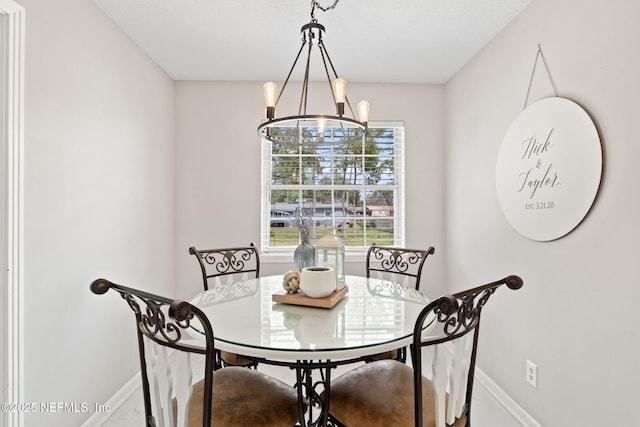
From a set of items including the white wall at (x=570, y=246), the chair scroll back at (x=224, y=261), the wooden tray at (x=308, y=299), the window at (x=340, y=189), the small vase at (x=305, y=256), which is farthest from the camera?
the window at (x=340, y=189)

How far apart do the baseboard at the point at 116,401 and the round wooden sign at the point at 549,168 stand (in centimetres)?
274

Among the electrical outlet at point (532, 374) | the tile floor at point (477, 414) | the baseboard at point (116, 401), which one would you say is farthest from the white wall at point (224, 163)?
the electrical outlet at point (532, 374)

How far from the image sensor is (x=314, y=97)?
3.10m

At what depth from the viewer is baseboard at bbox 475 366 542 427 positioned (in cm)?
195

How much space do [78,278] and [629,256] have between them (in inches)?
A: 105

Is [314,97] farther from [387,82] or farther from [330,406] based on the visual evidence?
[330,406]

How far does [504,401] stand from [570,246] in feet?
3.87

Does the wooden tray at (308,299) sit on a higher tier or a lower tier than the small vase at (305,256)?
lower

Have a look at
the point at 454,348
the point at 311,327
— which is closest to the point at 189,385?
the point at 311,327

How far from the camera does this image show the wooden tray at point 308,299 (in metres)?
1.54

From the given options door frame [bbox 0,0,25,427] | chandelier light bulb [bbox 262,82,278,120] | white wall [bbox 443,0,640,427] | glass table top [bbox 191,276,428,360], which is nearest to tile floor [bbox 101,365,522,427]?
white wall [bbox 443,0,640,427]

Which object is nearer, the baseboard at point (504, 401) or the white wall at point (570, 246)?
the white wall at point (570, 246)

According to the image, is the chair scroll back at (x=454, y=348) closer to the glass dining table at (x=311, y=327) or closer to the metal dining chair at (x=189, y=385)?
the glass dining table at (x=311, y=327)

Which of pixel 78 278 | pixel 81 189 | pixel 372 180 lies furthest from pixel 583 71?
pixel 78 278
